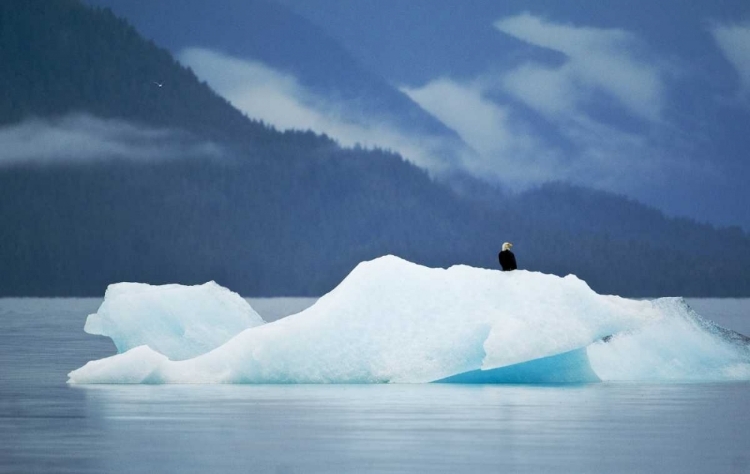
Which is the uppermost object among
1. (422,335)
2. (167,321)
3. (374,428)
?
(167,321)

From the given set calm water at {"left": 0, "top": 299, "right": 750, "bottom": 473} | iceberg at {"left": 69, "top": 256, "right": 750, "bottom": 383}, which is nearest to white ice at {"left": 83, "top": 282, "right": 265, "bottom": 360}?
iceberg at {"left": 69, "top": 256, "right": 750, "bottom": 383}

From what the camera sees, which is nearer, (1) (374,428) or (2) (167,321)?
(1) (374,428)

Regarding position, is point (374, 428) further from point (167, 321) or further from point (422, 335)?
point (167, 321)

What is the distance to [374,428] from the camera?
1609cm

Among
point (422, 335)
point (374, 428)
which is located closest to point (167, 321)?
point (422, 335)

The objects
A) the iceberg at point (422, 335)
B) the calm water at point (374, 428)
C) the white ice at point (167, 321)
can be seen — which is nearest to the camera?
the calm water at point (374, 428)

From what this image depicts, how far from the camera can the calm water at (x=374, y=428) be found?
44.1 ft

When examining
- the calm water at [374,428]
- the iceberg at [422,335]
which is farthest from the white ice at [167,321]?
the calm water at [374,428]

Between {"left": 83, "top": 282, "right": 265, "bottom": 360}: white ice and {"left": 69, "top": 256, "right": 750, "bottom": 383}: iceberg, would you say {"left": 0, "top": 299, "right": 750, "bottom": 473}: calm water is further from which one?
{"left": 83, "top": 282, "right": 265, "bottom": 360}: white ice

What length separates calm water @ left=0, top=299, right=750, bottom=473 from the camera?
13430 mm

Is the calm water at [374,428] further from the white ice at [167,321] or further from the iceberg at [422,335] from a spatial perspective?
the white ice at [167,321]

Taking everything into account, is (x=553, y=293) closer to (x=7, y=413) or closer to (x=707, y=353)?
(x=707, y=353)

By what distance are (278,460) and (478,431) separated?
311cm

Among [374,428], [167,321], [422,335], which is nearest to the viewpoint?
[374,428]
